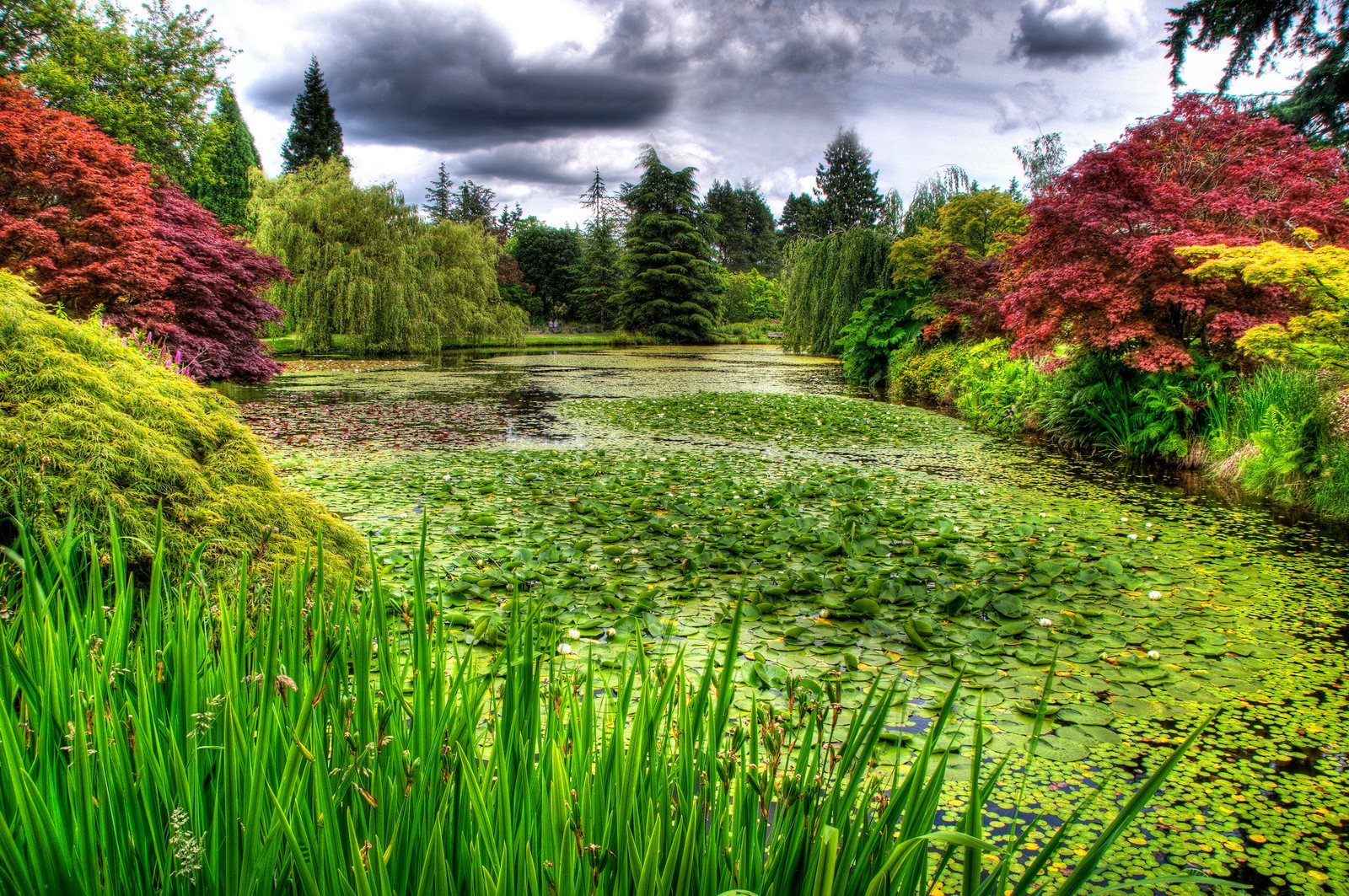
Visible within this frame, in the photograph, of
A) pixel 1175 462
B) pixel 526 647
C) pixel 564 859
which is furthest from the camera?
pixel 1175 462

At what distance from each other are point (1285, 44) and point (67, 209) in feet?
61.4

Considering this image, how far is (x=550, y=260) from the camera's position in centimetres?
4562

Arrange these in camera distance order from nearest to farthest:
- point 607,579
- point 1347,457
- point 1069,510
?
point 607,579
point 1347,457
point 1069,510

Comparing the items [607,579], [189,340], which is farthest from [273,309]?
[607,579]

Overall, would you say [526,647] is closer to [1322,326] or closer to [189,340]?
[1322,326]

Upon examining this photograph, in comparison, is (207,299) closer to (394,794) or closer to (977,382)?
(977,382)

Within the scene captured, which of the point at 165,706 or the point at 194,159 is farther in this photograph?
the point at 194,159

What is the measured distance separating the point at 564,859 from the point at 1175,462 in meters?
7.40

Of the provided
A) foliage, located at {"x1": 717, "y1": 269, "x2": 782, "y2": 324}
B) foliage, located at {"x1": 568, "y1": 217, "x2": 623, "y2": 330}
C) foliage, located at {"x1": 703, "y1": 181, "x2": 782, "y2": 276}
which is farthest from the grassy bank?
foliage, located at {"x1": 703, "y1": 181, "x2": 782, "y2": 276}

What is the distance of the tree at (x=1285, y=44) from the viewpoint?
12008 millimetres

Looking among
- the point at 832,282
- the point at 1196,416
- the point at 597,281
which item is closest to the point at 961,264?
the point at 832,282

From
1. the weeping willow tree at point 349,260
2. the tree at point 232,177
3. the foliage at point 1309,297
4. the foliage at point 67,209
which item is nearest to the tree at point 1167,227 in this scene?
the foliage at point 1309,297

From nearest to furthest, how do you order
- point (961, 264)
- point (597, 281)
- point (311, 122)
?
point (961, 264) → point (311, 122) → point (597, 281)

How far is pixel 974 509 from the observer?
4938 millimetres
